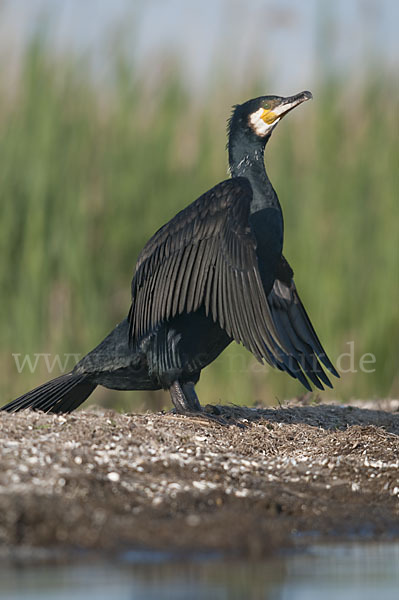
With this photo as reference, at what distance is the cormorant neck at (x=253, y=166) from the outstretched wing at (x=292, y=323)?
2.09 ft

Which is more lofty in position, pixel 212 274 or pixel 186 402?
pixel 212 274

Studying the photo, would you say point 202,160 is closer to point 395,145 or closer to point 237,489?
point 395,145

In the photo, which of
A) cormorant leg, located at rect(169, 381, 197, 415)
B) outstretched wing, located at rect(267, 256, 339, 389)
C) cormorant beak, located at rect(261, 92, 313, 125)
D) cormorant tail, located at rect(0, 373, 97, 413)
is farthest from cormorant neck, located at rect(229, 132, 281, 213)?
cormorant tail, located at rect(0, 373, 97, 413)

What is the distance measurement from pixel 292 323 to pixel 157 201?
7.42 ft

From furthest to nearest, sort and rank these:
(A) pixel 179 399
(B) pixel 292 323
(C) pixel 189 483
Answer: (B) pixel 292 323
(A) pixel 179 399
(C) pixel 189 483

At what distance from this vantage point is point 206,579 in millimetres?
3330

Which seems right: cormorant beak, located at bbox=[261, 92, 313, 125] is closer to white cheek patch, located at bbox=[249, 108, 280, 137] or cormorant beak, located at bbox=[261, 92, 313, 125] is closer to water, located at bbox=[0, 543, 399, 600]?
white cheek patch, located at bbox=[249, 108, 280, 137]

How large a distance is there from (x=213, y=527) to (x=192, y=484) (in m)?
0.52

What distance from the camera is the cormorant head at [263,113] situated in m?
5.86

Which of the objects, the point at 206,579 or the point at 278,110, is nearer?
the point at 206,579

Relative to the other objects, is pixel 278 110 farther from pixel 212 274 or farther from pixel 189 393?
pixel 189 393

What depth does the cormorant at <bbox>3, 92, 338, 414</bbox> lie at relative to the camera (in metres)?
5.06

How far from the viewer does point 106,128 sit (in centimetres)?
824

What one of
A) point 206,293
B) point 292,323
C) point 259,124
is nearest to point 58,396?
point 206,293
